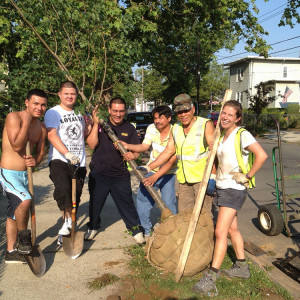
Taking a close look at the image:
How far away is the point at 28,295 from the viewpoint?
11.1 feet

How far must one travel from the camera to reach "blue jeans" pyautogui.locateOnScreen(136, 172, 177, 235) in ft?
15.5

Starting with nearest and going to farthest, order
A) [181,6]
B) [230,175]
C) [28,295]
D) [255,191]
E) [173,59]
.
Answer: [28,295] → [230,175] → [255,191] → [181,6] → [173,59]

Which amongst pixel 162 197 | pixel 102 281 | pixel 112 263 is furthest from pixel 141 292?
pixel 162 197

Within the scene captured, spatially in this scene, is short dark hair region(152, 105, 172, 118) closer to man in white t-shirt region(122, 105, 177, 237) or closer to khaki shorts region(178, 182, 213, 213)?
man in white t-shirt region(122, 105, 177, 237)

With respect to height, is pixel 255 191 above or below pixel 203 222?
below

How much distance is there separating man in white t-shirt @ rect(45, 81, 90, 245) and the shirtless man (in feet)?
0.78

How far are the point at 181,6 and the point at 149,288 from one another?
32.3ft

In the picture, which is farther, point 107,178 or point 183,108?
point 107,178

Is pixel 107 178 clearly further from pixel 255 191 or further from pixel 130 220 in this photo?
pixel 255 191

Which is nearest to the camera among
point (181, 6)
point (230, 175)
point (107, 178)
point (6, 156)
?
point (230, 175)

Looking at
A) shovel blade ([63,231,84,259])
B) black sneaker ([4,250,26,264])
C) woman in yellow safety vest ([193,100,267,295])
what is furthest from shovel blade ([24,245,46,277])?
woman in yellow safety vest ([193,100,267,295])

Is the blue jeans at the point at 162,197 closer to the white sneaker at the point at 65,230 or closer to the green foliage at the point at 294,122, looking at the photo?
the white sneaker at the point at 65,230

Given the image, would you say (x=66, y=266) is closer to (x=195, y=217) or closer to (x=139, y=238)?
(x=139, y=238)

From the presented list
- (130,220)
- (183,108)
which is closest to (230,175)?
(183,108)
